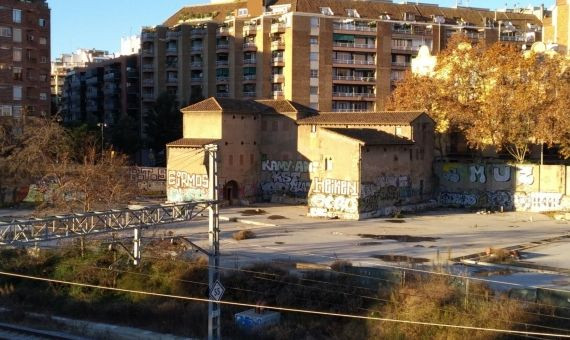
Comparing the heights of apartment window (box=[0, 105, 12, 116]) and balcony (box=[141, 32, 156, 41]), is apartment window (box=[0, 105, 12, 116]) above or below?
below

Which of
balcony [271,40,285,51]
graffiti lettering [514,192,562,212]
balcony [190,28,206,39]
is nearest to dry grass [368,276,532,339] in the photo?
graffiti lettering [514,192,562,212]

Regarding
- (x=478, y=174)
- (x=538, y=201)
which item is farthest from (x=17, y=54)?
(x=538, y=201)

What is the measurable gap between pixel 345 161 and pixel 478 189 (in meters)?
12.1

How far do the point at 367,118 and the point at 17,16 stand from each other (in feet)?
128

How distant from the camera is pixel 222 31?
277 feet

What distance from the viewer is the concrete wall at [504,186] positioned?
50.4 m

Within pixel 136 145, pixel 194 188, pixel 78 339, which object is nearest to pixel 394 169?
pixel 194 188

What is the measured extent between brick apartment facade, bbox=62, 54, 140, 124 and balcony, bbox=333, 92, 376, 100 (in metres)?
29.1

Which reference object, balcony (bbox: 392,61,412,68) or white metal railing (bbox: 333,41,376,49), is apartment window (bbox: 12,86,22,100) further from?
balcony (bbox: 392,61,412,68)

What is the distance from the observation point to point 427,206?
53.5 meters

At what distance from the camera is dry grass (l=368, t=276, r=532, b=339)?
2055 centimetres

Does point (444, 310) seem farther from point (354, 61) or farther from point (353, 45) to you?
point (353, 45)

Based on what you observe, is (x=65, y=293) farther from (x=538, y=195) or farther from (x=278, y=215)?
(x=538, y=195)

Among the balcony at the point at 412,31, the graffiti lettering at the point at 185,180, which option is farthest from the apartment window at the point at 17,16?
the balcony at the point at 412,31
